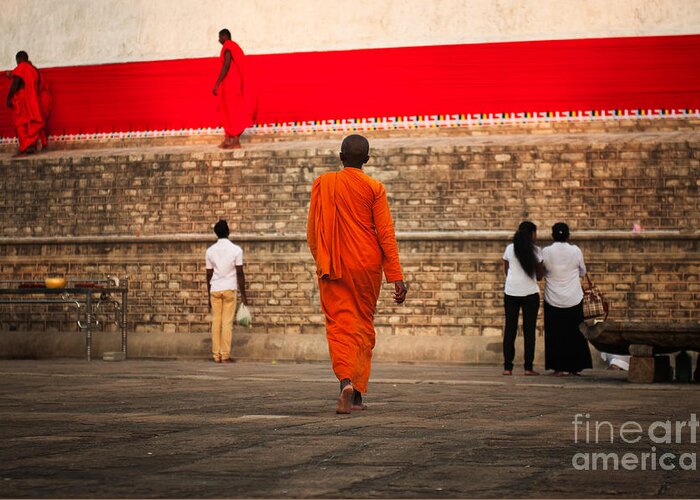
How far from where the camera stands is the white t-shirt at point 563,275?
12297mm

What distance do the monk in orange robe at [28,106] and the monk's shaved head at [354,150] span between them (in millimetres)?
11926

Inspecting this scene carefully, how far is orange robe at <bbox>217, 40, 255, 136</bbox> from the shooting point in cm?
1773

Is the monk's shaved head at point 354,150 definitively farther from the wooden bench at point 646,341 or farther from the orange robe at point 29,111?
the orange robe at point 29,111

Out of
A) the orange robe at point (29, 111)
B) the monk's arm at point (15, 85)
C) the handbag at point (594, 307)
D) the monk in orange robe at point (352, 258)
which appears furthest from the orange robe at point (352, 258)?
the monk's arm at point (15, 85)

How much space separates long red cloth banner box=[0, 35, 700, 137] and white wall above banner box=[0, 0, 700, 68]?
0.16 meters

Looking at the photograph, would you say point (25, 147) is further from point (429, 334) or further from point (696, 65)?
point (696, 65)

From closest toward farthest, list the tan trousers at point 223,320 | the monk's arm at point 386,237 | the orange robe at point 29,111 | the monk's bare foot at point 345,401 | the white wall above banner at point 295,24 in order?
the monk's bare foot at point 345,401, the monk's arm at point 386,237, the tan trousers at point 223,320, the white wall above banner at point 295,24, the orange robe at point 29,111

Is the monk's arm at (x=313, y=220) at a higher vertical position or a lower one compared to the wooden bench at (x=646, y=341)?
higher

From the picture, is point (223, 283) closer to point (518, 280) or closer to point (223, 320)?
point (223, 320)

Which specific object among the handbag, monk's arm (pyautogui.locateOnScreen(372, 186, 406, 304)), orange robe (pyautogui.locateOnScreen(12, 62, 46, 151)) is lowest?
the handbag

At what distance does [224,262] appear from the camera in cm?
1473

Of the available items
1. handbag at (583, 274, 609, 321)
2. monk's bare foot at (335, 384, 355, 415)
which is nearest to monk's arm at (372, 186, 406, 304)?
monk's bare foot at (335, 384, 355, 415)

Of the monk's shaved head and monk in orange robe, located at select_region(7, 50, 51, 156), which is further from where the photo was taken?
monk in orange robe, located at select_region(7, 50, 51, 156)

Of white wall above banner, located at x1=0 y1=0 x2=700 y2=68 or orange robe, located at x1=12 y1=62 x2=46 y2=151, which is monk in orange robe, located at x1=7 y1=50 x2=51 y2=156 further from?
white wall above banner, located at x1=0 y1=0 x2=700 y2=68
